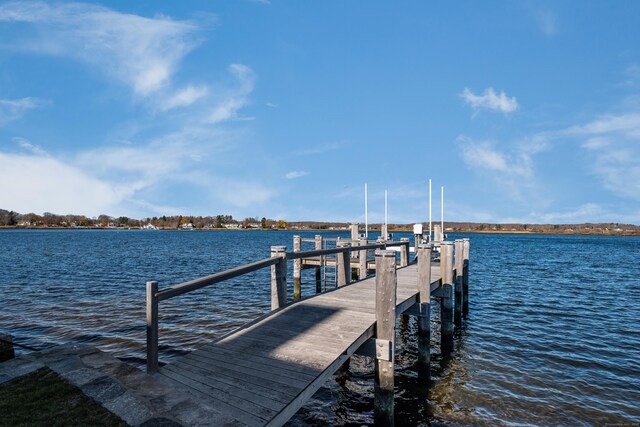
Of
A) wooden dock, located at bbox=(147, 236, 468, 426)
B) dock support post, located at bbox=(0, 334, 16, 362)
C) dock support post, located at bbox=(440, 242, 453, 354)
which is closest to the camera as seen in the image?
wooden dock, located at bbox=(147, 236, 468, 426)

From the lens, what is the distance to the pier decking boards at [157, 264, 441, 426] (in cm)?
398

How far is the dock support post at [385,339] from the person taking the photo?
5.98 m

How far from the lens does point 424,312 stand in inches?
355

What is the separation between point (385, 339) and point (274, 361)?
2031 mm

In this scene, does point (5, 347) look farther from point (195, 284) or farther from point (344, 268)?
point (344, 268)

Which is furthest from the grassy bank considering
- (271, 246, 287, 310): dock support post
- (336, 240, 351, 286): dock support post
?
(336, 240, 351, 286): dock support post

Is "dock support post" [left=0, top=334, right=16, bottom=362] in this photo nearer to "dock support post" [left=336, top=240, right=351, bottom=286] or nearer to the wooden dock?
the wooden dock

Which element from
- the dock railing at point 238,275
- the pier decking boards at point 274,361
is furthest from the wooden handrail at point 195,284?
the pier decking boards at point 274,361

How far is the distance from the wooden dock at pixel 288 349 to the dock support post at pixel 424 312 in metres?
0.02

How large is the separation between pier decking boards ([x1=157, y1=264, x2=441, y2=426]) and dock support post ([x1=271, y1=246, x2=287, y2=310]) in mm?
256

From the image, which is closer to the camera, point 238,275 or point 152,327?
point 152,327

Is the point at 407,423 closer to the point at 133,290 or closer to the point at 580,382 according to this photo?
the point at 580,382

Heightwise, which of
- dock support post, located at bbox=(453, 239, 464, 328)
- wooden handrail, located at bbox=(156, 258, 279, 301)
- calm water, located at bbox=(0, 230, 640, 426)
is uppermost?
wooden handrail, located at bbox=(156, 258, 279, 301)

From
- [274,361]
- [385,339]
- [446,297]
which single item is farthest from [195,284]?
[446,297]
